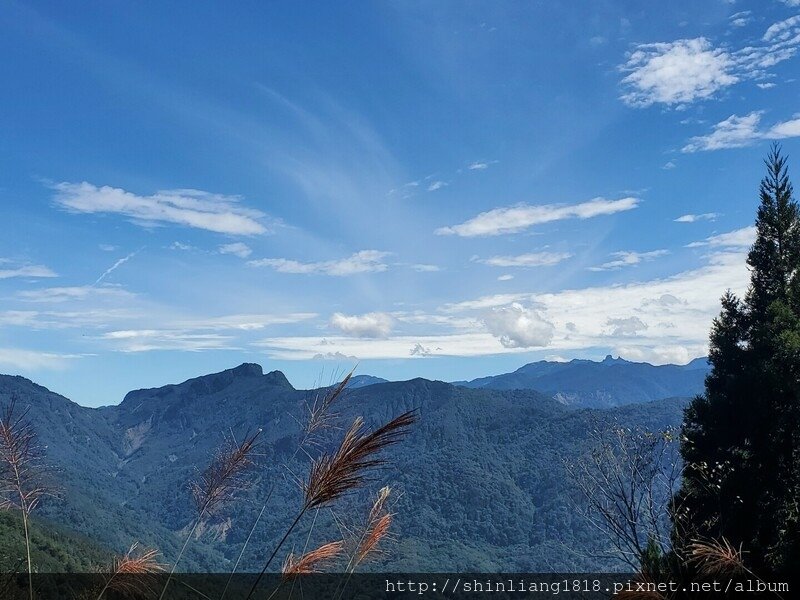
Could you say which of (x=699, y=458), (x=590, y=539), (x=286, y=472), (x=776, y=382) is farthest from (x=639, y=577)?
(x=590, y=539)

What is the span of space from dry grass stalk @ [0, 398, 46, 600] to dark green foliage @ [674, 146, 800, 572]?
16.1m

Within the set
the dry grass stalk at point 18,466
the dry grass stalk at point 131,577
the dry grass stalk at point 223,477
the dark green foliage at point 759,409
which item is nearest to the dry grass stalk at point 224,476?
the dry grass stalk at point 223,477

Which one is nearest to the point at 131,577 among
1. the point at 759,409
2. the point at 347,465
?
the point at 347,465

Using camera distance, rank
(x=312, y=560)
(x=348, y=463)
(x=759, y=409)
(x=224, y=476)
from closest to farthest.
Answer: (x=348, y=463) → (x=312, y=560) → (x=224, y=476) → (x=759, y=409)

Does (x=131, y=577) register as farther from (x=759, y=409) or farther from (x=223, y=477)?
(x=759, y=409)

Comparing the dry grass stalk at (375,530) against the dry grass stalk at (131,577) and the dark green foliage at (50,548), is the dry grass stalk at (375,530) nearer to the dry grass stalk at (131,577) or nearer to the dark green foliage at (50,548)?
the dry grass stalk at (131,577)

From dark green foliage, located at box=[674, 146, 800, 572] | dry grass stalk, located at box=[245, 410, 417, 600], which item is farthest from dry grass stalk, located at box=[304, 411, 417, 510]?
dark green foliage, located at box=[674, 146, 800, 572]

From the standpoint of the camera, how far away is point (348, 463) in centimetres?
248

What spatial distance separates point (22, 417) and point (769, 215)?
996 inches

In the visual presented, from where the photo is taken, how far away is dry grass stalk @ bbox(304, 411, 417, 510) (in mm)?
2404

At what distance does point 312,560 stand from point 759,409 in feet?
68.2

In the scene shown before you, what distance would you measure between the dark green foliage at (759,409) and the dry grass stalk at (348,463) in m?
15.9

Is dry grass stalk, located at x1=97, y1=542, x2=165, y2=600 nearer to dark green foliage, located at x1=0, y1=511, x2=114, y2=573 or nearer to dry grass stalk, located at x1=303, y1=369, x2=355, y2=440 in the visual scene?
dark green foliage, located at x1=0, y1=511, x2=114, y2=573

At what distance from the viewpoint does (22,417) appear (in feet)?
12.0
